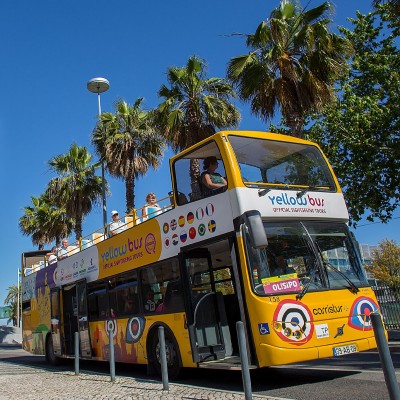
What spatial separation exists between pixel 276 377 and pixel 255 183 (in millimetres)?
3720

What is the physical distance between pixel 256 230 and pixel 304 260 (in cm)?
119

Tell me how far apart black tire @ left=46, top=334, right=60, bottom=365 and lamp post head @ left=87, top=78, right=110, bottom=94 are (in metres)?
11.3

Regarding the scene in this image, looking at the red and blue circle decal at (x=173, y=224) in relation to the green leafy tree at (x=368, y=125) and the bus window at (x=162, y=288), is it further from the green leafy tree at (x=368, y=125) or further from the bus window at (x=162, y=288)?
the green leafy tree at (x=368, y=125)

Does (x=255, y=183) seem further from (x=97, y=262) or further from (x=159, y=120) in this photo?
(x=159, y=120)

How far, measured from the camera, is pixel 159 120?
59.6 ft

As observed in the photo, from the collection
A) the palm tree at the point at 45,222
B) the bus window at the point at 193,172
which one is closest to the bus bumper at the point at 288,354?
the bus window at the point at 193,172

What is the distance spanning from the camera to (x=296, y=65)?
49.5ft

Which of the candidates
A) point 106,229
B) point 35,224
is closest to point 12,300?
point 35,224

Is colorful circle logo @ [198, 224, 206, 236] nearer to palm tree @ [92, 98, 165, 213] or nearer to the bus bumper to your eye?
the bus bumper

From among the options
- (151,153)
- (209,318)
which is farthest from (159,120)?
(209,318)

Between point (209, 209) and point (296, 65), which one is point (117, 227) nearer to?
point (209, 209)

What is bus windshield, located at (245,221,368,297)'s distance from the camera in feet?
21.9

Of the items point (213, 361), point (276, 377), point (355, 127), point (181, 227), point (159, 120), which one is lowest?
point (276, 377)

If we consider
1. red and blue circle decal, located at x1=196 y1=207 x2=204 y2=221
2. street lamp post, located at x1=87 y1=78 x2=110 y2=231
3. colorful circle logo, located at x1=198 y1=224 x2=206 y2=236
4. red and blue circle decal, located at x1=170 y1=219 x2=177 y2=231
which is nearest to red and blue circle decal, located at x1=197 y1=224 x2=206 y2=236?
colorful circle logo, located at x1=198 y1=224 x2=206 y2=236
